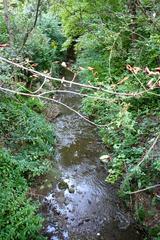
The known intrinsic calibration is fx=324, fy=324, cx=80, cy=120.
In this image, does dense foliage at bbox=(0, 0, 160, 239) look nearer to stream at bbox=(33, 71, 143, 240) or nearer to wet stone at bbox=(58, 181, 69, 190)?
stream at bbox=(33, 71, 143, 240)

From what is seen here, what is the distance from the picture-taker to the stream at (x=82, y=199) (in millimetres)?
5641

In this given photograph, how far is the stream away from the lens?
5641 millimetres

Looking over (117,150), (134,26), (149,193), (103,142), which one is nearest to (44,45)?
(134,26)

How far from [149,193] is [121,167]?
2.32 ft

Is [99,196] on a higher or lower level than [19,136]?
lower

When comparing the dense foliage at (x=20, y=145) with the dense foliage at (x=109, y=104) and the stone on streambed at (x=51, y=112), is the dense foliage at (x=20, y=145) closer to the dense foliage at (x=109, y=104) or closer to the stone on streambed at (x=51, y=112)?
the dense foliage at (x=109, y=104)

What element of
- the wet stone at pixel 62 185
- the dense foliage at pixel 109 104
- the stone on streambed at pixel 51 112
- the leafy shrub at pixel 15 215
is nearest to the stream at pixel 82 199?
the wet stone at pixel 62 185

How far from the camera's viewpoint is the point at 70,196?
6.50 m

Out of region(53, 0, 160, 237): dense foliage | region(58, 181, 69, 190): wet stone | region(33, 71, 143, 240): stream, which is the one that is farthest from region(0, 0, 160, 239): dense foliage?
region(58, 181, 69, 190): wet stone

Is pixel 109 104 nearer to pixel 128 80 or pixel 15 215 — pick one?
pixel 15 215

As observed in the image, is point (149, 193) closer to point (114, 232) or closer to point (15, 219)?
point (114, 232)

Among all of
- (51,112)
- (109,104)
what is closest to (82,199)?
(109,104)

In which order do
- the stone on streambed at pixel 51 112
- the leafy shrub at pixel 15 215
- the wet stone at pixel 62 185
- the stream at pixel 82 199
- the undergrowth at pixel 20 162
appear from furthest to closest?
1. the stone on streambed at pixel 51 112
2. the wet stone at pixel 62 185
3. the stream at pixel 82 199
4. the undergrowth at pixel 20 162
5. the leafy shrub at pixel 15 215

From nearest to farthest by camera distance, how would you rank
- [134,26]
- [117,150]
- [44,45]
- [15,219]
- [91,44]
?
[15,219] < [117,150] < [134,26] < [91,44] < [44,45]
